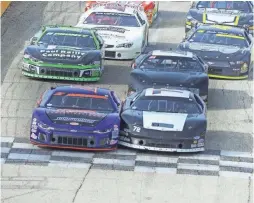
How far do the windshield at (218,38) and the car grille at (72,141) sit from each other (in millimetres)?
8752

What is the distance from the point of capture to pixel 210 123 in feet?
71.6

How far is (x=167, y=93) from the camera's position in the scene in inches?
805

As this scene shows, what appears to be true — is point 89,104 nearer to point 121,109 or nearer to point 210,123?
point 121,109

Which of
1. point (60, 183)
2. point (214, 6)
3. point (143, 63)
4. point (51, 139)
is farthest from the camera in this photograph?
point (214, 6)

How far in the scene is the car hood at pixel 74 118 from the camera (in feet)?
62.2

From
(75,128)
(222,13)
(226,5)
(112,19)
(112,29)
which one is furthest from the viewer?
(226,5)

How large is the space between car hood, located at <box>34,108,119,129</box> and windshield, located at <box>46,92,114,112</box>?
1.05ft

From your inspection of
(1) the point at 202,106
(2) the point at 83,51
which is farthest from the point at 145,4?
(1) the point at 202,106

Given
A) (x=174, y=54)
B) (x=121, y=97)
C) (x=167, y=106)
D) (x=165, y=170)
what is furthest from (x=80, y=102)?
(x=174, y=54)

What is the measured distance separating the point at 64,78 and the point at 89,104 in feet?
14.6

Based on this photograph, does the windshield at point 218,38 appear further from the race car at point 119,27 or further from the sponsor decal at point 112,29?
the sponsor decal at point 112,29

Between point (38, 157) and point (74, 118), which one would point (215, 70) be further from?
point (38, 157)

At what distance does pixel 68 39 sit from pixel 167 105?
20.0 ft

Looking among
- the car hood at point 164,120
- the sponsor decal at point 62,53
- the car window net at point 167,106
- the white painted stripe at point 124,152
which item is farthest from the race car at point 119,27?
the white painted stripe at point 124,152
